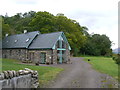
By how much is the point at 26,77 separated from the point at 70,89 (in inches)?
115

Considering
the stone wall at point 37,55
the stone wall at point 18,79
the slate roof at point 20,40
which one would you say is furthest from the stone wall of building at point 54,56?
the stone wall at point 18,79

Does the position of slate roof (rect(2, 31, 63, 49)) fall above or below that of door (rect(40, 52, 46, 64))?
above

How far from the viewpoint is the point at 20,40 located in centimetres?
3484

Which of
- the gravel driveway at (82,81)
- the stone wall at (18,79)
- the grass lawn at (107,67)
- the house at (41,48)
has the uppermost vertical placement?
the house at (41,48)

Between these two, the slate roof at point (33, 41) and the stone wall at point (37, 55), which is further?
the slate roof at point (33, 41)

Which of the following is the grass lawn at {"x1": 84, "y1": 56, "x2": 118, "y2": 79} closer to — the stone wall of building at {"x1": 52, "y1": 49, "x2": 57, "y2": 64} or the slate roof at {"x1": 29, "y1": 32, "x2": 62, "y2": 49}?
the stone wall of building at {"x1": 52, "y1": 49, "x2": 57, "y2": 64}

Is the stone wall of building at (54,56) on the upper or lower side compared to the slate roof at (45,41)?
lower

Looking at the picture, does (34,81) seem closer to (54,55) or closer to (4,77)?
(4,77)

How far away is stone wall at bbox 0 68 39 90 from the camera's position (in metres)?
7.77

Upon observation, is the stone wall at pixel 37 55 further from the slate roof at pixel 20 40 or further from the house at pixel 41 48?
the slate roof at pixel 20 40

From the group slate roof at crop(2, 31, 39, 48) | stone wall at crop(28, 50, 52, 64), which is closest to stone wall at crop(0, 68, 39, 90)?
stone wall at crop(28, 50, 52, 64)

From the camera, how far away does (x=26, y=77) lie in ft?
32.0

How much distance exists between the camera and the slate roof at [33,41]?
28466mm

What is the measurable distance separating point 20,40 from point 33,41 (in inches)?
170
